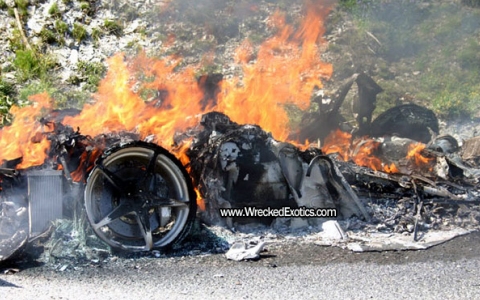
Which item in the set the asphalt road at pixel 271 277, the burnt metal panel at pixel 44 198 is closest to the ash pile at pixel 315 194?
the asphalt road at pixel 271 277

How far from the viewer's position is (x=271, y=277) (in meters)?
5.25

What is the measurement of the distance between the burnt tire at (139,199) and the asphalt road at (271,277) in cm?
39

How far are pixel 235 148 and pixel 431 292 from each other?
322 cm

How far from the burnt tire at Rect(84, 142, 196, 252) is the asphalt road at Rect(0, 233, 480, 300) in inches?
15.6

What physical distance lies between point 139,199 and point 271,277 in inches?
75.7

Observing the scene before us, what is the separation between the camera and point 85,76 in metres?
14.6

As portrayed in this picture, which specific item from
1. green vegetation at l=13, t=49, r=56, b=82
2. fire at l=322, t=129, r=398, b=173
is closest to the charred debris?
fire at l=322, t=129, r=398, b=173

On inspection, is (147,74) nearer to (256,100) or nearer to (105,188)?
(256,100)

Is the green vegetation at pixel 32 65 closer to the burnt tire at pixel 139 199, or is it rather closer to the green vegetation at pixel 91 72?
the green vegetation at pixel 91 72

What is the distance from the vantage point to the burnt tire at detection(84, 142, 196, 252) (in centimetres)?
611

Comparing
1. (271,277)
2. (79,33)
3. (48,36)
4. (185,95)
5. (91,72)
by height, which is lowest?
(271,277)

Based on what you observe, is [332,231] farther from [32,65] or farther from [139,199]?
[32,65]

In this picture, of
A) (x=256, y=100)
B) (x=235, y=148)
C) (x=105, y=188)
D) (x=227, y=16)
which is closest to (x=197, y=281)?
(x=105, y=188)

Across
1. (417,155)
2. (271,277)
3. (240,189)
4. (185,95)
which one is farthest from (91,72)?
(271,277)
